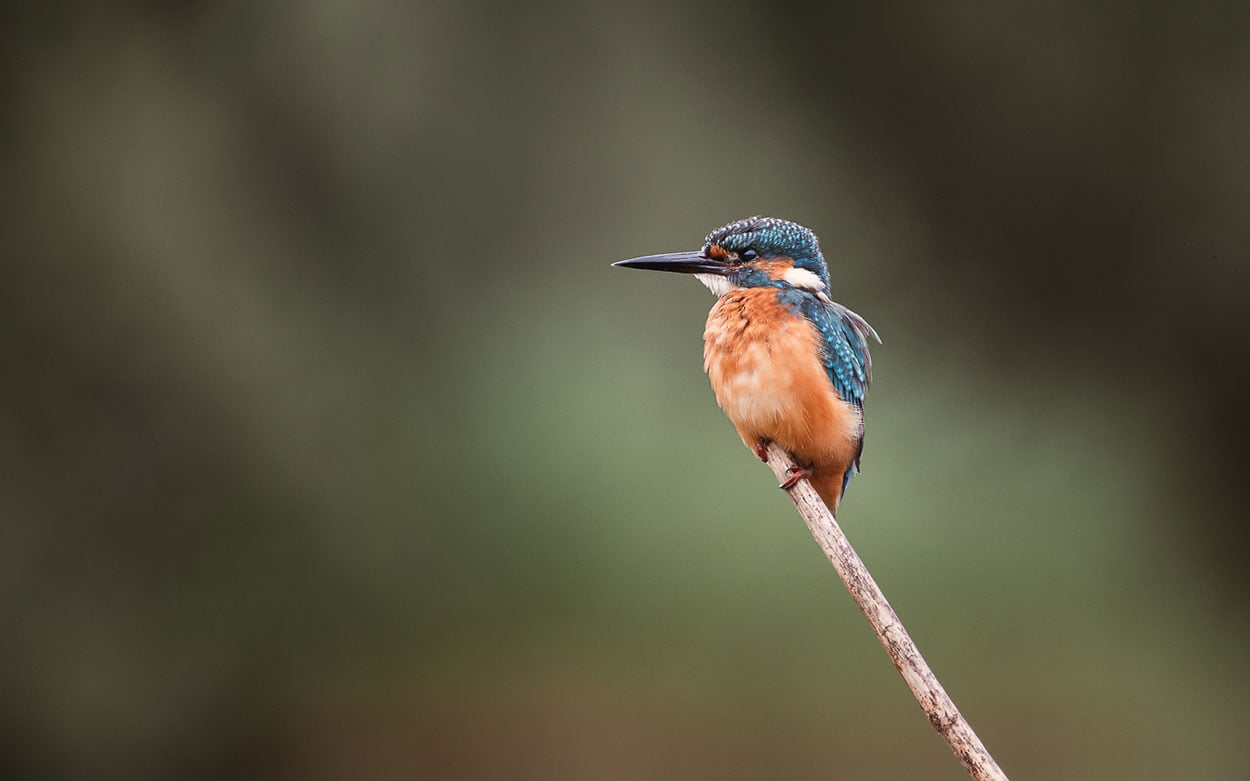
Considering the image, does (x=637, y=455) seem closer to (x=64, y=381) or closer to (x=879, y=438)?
(x=879, y=438)

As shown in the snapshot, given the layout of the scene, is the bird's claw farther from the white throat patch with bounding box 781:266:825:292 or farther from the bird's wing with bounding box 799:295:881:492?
the white throat patch with bounding box 781:266:825:292

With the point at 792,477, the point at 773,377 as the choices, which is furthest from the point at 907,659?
the point at 773,377

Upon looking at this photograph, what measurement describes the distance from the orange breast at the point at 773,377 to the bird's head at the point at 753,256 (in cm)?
3

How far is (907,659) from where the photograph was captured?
1.11m

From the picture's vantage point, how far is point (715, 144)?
14.0 feet

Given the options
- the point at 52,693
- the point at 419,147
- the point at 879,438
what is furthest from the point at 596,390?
the point at 52,693

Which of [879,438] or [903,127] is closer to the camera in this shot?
[879,438]

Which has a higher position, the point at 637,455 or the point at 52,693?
the point at 637,455

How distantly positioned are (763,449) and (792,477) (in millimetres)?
179

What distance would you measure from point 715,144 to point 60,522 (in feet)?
9.05

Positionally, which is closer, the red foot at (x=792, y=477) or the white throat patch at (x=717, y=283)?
the red foot at (x=792, y=477)

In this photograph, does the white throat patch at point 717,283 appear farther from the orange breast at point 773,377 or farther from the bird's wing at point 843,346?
the bird's wing at point 843,346

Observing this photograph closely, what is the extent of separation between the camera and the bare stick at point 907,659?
3.43ft

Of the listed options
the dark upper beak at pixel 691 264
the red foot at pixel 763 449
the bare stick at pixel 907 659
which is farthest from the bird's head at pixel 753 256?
the bare stick at pixel 907 659
